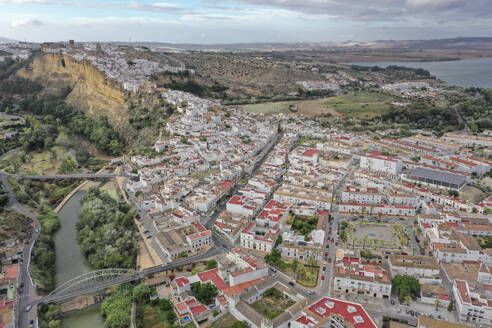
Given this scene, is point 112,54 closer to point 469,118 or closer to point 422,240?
point 469,118

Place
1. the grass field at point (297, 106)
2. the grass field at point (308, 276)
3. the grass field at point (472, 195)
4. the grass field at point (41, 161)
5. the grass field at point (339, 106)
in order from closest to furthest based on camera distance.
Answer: the grass field at point (308, 276) < the grass field at point (472, 195) < the grass field at point (41, 161) < the grass field at point (339, 106) < the grass field at point (297, 106)

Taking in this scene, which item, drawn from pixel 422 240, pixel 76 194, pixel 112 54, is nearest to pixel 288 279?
pixel 422 240

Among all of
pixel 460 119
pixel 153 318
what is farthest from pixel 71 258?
pixel 460 119

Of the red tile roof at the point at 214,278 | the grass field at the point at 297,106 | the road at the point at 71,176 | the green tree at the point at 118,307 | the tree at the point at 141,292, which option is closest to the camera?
the green tree at the point at 118,307

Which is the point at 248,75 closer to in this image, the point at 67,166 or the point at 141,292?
the point at 67,166

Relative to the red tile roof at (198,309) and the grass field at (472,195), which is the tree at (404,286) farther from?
the grass field at (472,195)

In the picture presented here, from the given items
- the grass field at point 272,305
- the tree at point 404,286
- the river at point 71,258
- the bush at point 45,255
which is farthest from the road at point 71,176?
the tree at point 404,286
